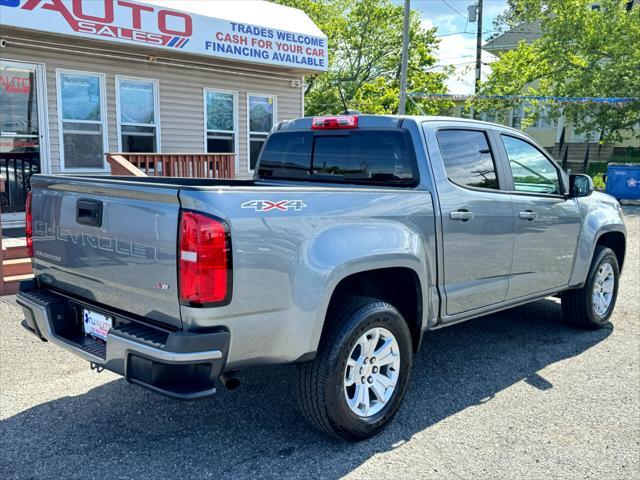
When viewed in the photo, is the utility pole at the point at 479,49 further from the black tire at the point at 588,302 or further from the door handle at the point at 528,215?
the door handle at the point at 528,215

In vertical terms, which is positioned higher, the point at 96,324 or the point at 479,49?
the point at 479,49

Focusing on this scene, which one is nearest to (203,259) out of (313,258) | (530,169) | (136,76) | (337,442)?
(313,258)

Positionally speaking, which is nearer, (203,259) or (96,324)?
(203,259)

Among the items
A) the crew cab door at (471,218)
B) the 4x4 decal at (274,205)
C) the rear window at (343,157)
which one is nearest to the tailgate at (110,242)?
the 4x4 decal at (274,205)

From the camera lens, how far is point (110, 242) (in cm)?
310

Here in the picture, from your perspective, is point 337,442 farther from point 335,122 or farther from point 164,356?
point 335,122

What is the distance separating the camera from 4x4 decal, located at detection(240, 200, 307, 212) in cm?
288

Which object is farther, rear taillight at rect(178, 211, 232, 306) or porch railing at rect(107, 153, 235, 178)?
porch railing at rect(107, 153, 235, 178)

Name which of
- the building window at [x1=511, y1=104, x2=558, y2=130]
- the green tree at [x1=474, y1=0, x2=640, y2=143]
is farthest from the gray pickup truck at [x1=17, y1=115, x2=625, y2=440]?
the building window at [x1=511, y1=104, x2=558, y2=130]

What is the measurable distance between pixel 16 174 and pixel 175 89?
10.7 ft

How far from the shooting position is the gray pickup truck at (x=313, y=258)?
9.21 feet

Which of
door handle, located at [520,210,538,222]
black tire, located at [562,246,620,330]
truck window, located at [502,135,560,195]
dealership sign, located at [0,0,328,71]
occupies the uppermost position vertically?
dealership sign, located at [0,0,328,71]

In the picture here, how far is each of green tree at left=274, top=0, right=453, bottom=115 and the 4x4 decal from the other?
81.5 feet

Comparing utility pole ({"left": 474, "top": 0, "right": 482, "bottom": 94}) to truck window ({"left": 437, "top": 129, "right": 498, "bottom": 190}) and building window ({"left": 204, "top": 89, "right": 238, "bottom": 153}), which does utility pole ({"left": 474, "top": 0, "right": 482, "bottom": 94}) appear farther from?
truck window ({"left": 437, "top": 129, "right": 498, "bottom": 190})
